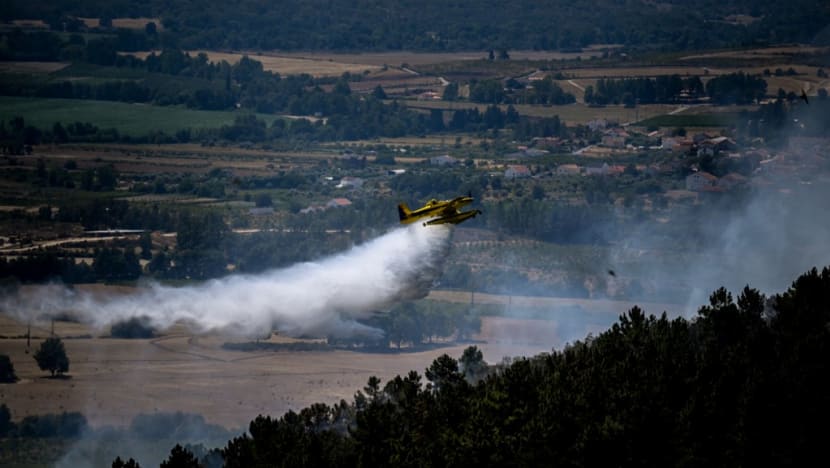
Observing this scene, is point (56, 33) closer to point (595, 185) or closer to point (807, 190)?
point (595, 185)

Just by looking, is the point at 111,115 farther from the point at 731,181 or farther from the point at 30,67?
the point at 731,181

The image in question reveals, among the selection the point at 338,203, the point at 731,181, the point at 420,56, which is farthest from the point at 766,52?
the point at 338,203

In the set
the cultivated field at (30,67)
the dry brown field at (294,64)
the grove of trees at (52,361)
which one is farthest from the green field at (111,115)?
the grove of trees at (52,361)

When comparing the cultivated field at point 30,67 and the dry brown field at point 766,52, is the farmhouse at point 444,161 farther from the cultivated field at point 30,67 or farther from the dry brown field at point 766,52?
the cultivated field at point 30,67

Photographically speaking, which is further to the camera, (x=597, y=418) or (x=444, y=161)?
(x=444, y=161)

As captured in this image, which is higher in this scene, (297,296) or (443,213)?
(443,213)

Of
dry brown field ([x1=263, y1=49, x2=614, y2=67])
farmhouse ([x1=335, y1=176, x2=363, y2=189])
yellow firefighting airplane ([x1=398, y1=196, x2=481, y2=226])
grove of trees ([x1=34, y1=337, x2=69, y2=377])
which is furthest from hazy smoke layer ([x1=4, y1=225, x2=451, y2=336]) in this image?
dry brown field ([x1=263, y1=49, x2=614, y2=67])
